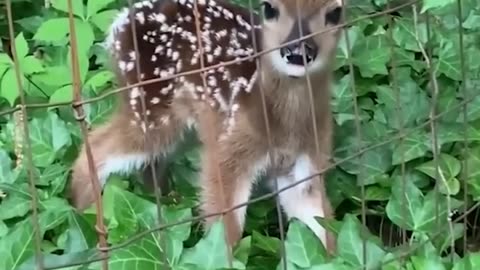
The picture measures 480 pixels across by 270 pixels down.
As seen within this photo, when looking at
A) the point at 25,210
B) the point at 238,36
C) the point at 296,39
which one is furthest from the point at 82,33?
the point at 296,39

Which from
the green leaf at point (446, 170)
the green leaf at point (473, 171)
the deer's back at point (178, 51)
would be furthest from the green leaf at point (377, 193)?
the deer's back at point (178, 51)

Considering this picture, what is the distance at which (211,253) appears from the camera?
11.2 ft

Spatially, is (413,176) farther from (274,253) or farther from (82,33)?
(82,33)

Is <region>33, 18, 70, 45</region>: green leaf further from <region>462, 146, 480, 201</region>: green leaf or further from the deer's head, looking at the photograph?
<region>462, 146, 480, 201</region>: green leaf

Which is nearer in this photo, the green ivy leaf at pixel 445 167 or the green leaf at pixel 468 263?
the green leaf at pixel 468 263

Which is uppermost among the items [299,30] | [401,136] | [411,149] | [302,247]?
[299,30]

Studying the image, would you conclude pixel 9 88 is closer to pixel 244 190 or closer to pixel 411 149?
pixel 244 190

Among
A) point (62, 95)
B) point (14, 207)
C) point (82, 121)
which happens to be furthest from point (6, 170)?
point (82, 121)

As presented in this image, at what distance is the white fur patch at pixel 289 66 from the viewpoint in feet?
12.5

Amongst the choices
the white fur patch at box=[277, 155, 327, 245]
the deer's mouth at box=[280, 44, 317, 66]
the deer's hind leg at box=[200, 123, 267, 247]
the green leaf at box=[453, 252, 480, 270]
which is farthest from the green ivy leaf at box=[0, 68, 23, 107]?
the green leaf at box=[453, 252, 480, 270]

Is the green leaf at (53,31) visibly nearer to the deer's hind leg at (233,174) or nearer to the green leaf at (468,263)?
the deer's hind leg at (233,174)

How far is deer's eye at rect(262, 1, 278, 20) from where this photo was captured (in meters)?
3.87

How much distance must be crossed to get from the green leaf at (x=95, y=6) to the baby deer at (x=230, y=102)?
26 cm

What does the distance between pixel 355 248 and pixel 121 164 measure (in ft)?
4.00
